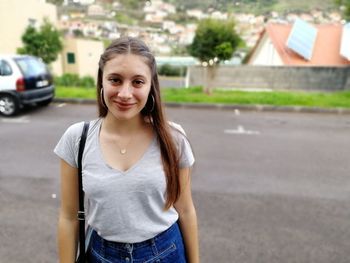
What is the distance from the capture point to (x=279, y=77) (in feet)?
46.4

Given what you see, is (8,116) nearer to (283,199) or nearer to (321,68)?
(283,199)

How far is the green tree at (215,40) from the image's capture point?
1050 centimetres

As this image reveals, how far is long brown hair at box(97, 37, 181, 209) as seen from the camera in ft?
4.14

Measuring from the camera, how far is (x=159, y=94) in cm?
140

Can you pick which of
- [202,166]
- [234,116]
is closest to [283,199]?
[202,166]

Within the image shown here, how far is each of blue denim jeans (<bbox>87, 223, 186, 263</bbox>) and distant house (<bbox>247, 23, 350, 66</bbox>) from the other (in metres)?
18.9

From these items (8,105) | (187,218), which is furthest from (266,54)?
(187,218)

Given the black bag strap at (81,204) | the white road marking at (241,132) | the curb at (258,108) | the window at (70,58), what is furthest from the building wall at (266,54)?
the black bag strap at (81,204)

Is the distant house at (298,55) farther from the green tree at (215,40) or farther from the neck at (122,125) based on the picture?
the neck at (122,125)

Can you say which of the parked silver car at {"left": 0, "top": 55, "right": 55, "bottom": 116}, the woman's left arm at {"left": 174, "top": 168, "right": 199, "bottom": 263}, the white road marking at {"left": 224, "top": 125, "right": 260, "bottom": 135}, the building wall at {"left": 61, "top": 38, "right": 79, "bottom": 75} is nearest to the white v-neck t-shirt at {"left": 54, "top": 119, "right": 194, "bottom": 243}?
the woman's left arm at {"left": 174, "top": 168, "right": 199, "bottom": 263}

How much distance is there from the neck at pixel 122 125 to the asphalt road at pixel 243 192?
1992mm

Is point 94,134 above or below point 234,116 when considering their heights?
above

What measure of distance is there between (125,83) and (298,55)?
66.8 ft

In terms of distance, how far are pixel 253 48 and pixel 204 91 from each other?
1566 centimetres
